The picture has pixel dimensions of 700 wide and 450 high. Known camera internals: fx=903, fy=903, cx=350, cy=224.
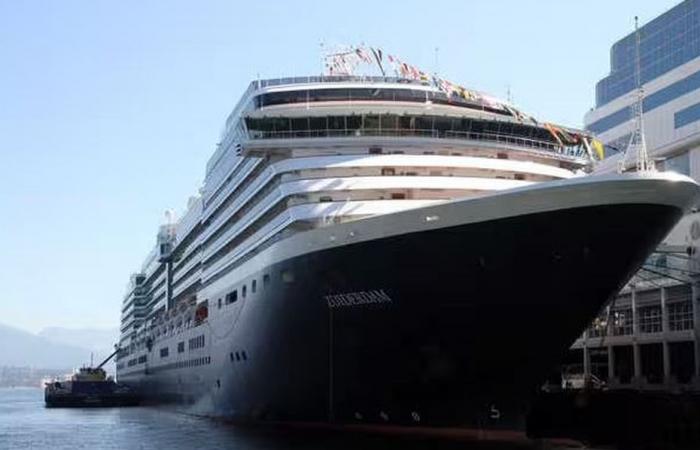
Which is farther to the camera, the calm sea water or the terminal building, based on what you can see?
the terminal building

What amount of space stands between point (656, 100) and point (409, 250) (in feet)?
156

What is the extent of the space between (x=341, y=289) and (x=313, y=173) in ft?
17.2

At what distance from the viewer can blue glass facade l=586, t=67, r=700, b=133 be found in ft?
206

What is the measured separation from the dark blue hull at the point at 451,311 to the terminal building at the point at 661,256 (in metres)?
28.7

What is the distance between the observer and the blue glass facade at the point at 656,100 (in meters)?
62.7

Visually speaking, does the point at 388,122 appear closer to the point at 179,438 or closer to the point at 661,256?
the point at 179,438

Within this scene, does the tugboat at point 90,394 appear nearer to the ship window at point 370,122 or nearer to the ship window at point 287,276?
the ship window at point 287,276

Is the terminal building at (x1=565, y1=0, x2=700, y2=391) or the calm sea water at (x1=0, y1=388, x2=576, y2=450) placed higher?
the terminal building at (x1=565, y1=0, x2=700, y2=391)

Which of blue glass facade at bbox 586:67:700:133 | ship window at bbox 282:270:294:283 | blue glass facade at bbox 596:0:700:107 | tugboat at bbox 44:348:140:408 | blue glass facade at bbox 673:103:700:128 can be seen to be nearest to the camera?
ship window at bbox 282:270:294:283

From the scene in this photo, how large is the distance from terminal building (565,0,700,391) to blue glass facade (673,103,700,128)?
0.22ft

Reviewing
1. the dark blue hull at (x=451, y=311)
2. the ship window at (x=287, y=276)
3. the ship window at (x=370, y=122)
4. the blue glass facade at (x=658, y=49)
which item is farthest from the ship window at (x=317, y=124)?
the blue glass facade at (x=658, y=49)

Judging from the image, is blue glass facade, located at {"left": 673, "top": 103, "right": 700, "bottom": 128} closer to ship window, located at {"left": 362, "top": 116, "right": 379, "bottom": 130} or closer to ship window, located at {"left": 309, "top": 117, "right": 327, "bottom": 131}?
ship window, located at {"left": 362, "top": 116, "right": 379, "bottom": 130}

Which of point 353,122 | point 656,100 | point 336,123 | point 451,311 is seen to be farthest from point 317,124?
point 656,100

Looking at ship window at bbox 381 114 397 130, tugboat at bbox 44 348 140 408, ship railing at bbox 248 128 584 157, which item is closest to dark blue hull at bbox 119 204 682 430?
ship railing at bbox 248 128 584 157
